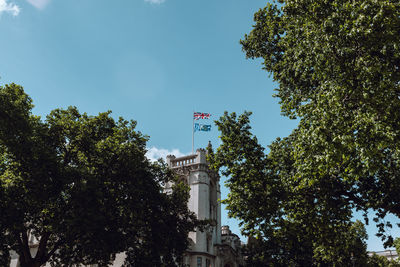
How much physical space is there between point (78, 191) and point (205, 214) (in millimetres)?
21684

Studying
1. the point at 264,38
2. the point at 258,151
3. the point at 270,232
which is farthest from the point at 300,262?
the point at 264,38

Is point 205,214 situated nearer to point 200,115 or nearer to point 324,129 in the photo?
point 200,115

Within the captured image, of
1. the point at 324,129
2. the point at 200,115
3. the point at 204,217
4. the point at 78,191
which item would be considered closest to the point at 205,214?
the point at 204,217

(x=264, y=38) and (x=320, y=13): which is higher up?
(x=264, y=38)

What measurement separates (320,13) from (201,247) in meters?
28.9

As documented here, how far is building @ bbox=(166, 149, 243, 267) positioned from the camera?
35.9 m

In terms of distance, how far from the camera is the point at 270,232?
720 inches

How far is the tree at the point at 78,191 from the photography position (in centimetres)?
1923

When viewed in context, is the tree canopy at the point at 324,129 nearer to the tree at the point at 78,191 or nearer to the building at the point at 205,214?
the tree at the point at 78,191

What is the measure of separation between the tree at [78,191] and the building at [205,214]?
1185 centimetres

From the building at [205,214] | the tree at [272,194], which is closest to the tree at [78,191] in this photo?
the tree at [272,194]

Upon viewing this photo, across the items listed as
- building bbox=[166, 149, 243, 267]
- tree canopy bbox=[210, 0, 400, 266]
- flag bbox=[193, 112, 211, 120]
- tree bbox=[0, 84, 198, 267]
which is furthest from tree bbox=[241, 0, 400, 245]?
flag bbox=[193, 112, 211, 120]

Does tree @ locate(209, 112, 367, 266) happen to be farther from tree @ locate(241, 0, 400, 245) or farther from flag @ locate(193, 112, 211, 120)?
flag @ locate(193, 112, 211, 120)

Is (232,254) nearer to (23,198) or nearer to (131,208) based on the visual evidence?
(131,208)
